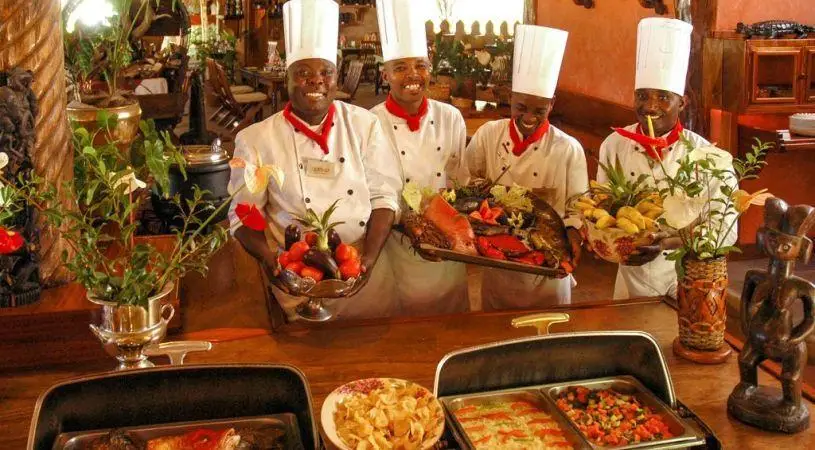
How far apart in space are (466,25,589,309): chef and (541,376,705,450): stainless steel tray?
953mm

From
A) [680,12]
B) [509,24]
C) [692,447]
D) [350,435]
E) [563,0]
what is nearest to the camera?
[350,435]

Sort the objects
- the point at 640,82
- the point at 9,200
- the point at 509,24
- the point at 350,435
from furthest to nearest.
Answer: the point at 509,24
the point at 640,82
the point at 9,200
the point at 350,435

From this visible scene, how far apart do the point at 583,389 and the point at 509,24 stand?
6.76 meters

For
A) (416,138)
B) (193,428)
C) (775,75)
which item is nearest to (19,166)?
(193,428)

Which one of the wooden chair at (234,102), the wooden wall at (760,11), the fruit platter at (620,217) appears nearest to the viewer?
the fruit platter at (620,217)

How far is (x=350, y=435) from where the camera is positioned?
1328mm

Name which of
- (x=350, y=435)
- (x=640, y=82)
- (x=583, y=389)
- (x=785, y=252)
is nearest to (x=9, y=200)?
(x=350, y=435)

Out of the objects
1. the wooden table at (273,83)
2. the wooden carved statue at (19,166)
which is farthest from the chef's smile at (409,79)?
the wooden table at (273,83)

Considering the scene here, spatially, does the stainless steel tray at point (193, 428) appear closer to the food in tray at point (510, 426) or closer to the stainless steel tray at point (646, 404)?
the food in tray at point (510, 426)

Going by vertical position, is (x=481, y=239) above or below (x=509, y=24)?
below

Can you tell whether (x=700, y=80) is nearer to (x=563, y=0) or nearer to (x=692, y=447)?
(x=563, y=0)

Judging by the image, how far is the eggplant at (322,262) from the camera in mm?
2012

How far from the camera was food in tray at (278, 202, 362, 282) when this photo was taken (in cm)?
201

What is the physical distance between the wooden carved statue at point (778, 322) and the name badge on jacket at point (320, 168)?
4.39 ft
